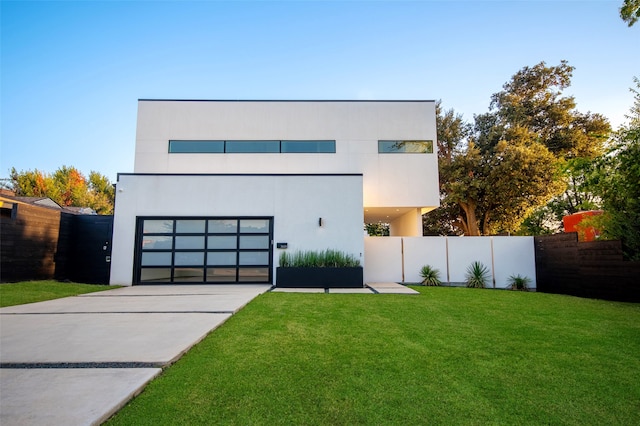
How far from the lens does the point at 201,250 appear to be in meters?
9.41

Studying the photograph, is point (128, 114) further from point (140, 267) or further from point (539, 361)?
point (539, 361)

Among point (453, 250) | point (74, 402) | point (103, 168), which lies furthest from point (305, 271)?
point (103, 168)

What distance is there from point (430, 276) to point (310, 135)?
22.6ft

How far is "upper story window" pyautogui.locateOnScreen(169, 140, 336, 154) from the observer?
12.4m

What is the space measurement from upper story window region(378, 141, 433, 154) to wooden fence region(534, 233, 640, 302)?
5106 mm

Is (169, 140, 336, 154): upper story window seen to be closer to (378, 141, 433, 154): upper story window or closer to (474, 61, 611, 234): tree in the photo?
(378, 141, 433, 154): upper story window

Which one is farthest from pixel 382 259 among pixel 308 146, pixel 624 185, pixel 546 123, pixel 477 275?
pixel 546 123

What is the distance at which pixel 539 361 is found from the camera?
2.91 m

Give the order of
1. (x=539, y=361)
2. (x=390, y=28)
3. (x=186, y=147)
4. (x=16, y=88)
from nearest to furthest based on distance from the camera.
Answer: (x=539, y=361) < (x=16, y=88) < (x=390, y=28) < (x=186, y=147)

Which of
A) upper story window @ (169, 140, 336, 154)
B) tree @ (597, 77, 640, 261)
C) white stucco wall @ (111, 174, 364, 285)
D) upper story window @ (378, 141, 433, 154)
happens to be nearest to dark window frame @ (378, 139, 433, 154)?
upper story window @ (378, 141, 433, 154)

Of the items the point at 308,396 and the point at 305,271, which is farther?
the point at 305,271

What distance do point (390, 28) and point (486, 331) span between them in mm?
9396

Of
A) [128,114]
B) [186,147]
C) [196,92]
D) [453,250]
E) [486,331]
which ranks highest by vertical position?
[196,92]

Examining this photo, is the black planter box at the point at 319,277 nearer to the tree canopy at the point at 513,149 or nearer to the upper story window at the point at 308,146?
the upper story window at the point at 308,146
